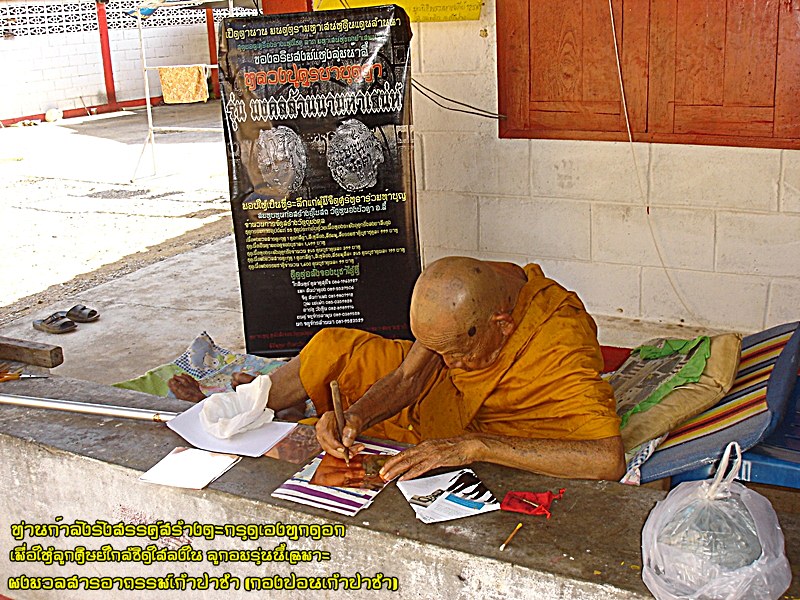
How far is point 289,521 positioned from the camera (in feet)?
7.47

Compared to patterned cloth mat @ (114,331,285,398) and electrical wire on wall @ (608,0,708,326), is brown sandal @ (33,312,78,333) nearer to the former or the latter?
patterned cloth mat @ (114,331,285,398)

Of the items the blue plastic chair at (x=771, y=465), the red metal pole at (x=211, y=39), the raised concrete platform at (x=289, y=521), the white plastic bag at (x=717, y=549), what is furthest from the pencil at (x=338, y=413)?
the red metal pole at (x=211, y=39)

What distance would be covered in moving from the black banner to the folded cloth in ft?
17.9

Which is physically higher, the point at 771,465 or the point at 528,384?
the point at 528,384

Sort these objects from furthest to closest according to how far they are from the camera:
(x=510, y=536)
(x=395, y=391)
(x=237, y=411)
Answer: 1. (x=395, y=391)
2. (x=237, y=411)
3. (x=510, y=536)

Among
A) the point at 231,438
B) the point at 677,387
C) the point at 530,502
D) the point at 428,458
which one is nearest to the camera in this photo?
the point at 530,502

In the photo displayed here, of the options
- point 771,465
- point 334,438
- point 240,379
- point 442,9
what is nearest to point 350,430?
point 334,438

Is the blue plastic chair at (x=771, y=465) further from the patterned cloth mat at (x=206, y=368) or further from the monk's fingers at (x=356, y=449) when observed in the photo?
the patterned cloth mat at (x=206, y=368)

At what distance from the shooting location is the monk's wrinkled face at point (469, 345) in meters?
2.65

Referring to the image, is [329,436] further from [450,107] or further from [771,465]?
[450,107]

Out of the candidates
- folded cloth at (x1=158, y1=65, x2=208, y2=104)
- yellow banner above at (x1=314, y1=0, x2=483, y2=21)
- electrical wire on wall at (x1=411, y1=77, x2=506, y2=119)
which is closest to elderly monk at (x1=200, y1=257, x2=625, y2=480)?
electrical wire on wall at (x1=411, y1=77, x2=506, y2=119)

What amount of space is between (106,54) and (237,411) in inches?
610

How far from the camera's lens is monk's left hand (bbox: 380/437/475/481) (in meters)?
2.39

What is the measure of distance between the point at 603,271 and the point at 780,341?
149cm
